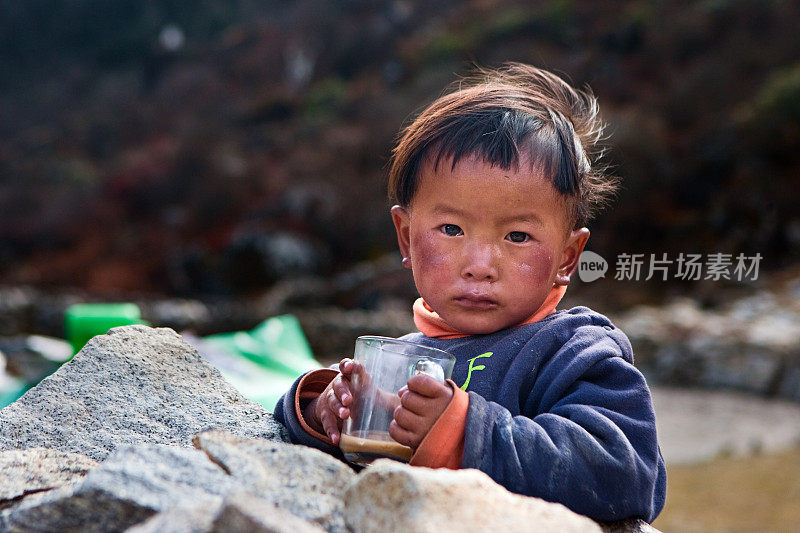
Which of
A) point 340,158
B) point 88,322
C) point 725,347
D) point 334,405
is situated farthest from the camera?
point 340,158

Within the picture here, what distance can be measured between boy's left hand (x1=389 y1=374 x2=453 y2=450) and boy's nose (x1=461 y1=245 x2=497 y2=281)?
1.07 ft

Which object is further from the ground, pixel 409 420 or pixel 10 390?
pixel 409 420

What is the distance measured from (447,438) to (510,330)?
0.40 m

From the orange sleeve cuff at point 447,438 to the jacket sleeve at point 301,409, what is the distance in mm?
390

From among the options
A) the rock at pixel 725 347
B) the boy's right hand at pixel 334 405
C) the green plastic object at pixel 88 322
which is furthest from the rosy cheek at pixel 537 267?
the rock at pixel 725 347

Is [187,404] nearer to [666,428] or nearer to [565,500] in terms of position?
[565,500]

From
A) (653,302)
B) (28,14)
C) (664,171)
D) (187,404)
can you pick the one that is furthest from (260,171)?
(187,404)

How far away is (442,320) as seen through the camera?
1813 millimetres

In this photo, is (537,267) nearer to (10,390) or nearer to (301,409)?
(301,409)

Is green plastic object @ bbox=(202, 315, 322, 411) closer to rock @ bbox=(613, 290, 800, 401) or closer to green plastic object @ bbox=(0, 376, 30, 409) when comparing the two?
green plastic object @ bbox=(0, 376, 30, 409)

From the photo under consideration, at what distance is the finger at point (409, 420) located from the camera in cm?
135

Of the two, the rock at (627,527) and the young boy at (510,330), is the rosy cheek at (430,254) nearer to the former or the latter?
the young boy at (510,330)

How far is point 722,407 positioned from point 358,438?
7.11m

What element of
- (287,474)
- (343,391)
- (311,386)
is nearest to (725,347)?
(311,386)
